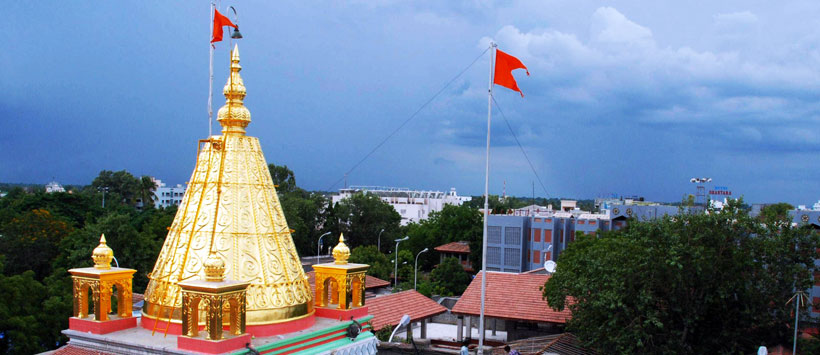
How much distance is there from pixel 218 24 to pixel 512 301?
19788 mm

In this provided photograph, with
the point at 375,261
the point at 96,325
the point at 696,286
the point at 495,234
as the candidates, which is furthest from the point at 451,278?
the point at 96,325

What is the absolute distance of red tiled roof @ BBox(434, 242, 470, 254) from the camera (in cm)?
5724

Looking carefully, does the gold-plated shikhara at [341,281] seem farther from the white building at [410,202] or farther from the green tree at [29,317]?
the white building at [410,202]

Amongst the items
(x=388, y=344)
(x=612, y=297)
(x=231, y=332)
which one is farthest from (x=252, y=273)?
(x=612, y=297)

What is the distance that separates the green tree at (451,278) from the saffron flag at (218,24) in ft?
111

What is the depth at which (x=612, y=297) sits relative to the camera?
20.9 m

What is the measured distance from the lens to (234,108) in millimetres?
11750

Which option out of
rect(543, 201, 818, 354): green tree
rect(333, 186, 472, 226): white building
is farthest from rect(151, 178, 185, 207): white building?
rect(543, 201, 818, 354): green tree

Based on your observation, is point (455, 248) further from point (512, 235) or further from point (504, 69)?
point (504, 69)

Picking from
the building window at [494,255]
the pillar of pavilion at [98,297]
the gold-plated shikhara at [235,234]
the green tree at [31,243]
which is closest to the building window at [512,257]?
the building window at [494,255]

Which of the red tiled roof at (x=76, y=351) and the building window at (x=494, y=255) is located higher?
the red tiled roof at (x=76, y=351)

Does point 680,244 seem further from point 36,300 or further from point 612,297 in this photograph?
point 36,300

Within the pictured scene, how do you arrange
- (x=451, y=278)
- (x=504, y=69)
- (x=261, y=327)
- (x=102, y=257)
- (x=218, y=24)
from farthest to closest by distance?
(x=451, y=278) < (x=504, y=69) < (x=218, y=24) < (x=102, y=257) < (x=261, y=327)

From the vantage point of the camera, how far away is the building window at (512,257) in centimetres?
4562
